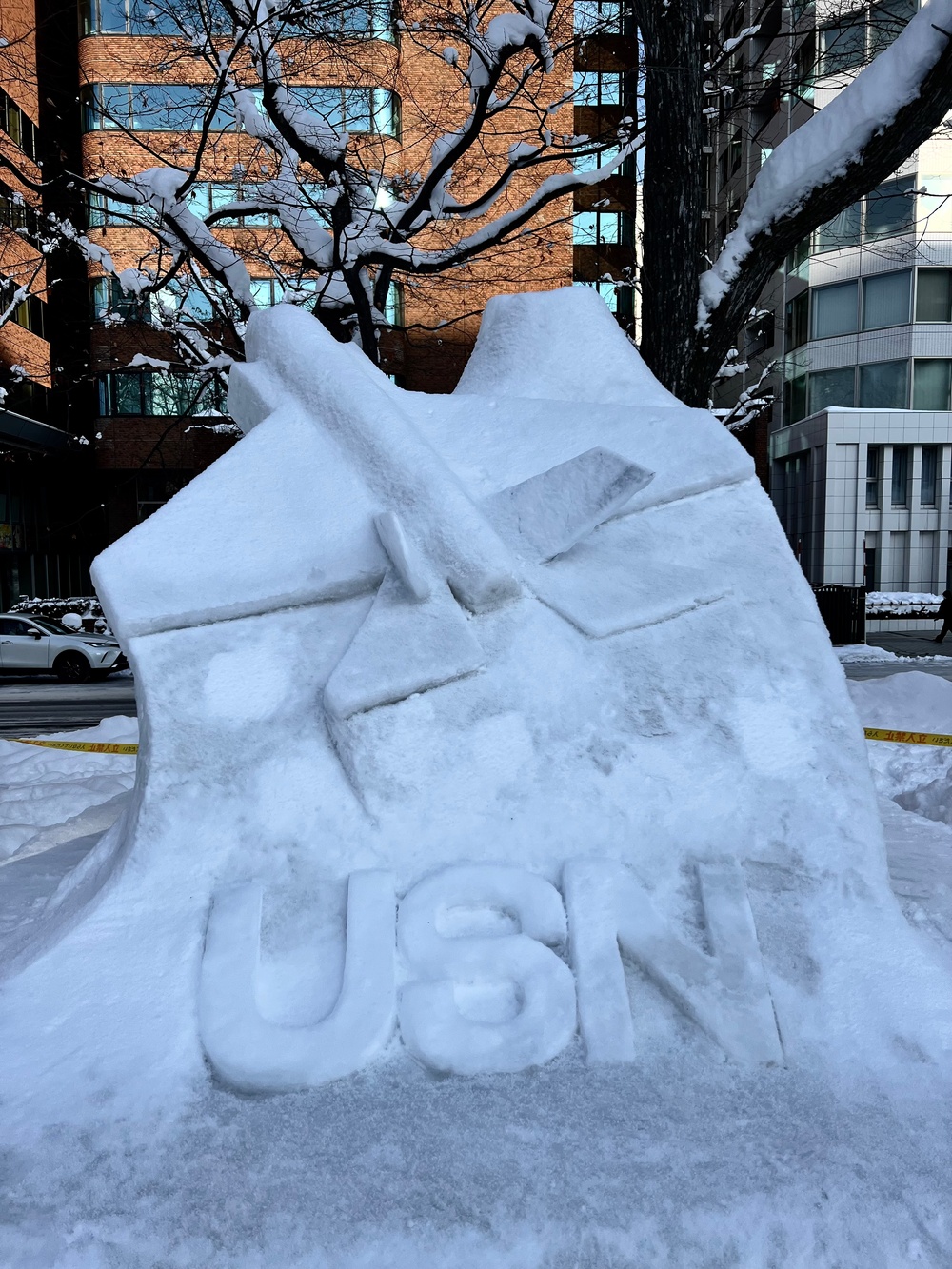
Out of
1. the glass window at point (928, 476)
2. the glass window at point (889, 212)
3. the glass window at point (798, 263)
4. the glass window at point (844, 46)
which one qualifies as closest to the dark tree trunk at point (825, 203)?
the glass window at point (844, 46)

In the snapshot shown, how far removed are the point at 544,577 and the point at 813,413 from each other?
2737 centimetres

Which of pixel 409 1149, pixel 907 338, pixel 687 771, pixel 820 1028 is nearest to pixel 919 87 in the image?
pixel 687 771

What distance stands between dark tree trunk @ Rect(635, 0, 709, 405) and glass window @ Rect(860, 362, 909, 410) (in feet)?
71.4

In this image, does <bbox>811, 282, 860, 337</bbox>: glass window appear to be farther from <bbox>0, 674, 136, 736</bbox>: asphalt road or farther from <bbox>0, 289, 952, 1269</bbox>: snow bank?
<bbox>0, 289, 952, 1269</bbox>: snow bank

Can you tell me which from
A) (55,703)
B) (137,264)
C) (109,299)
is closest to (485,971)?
(55,703)

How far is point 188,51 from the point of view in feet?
25.7

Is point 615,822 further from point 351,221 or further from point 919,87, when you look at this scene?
point 351,221

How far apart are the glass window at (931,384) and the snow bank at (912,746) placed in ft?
67.9

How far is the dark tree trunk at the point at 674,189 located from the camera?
6.60 m

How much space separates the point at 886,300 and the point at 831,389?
9.06 feet

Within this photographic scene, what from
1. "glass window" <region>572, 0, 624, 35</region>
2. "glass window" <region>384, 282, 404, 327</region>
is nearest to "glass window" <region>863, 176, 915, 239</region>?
"glass window" <region>384, 282, 404, 327</region>

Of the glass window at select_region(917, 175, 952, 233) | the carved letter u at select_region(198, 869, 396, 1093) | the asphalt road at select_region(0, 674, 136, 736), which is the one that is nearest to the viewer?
the carved letter u at select_region(198, 869, 396, 1093)

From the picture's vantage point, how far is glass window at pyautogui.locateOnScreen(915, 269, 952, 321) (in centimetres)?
2494

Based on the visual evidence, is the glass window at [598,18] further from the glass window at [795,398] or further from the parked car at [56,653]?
the glass window at [795,398]
